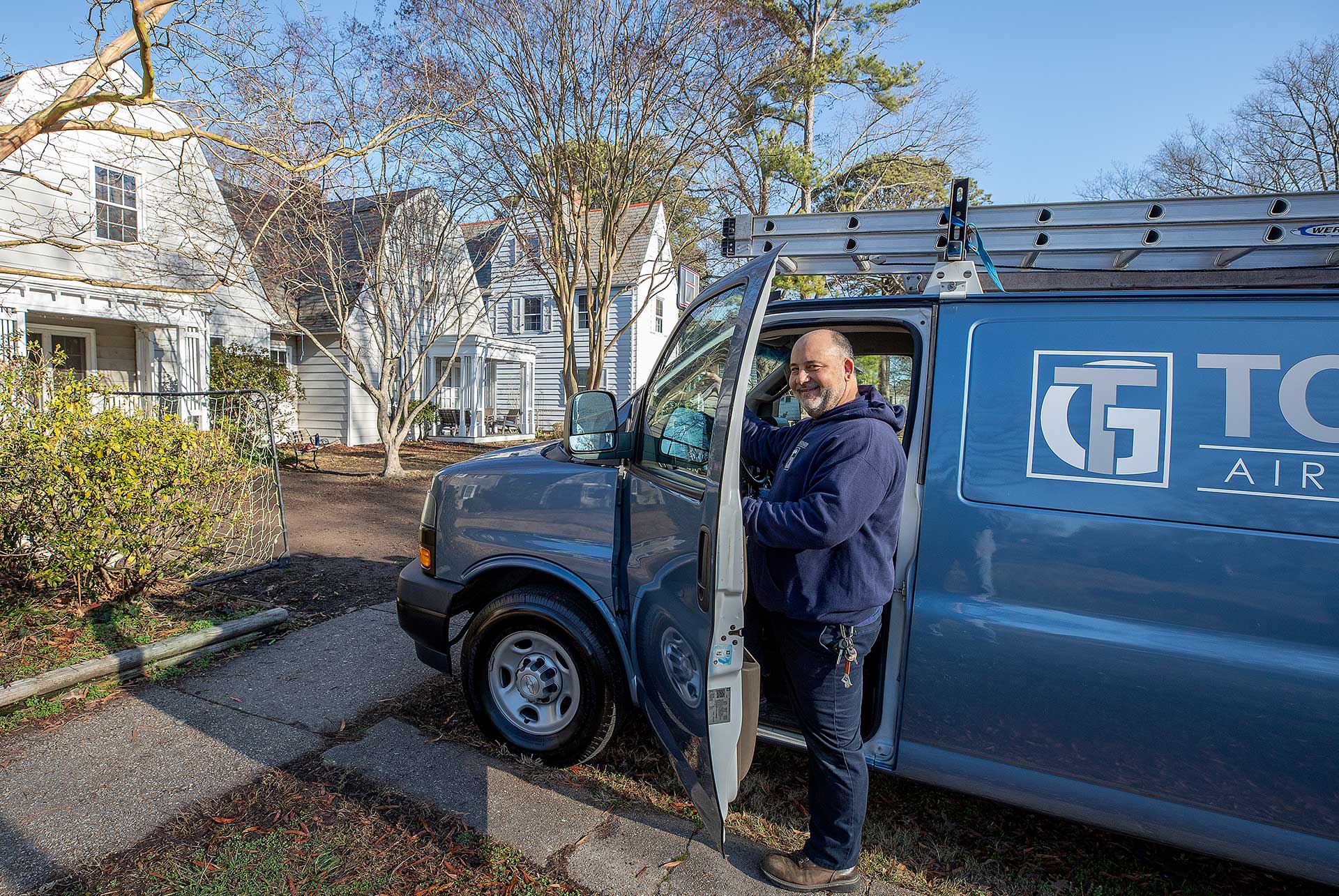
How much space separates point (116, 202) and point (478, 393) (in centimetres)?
923

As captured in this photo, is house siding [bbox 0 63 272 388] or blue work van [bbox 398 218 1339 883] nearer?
blue work van [bbox 398 218 1339 883]

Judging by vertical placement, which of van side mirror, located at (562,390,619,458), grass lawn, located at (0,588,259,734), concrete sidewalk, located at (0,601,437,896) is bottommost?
concrete sidewalk, located at (0,601,437,896)

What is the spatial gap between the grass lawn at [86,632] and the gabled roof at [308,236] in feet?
24.0

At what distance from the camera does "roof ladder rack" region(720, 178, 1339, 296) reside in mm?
2490

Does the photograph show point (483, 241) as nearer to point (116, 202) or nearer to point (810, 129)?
point (116, 202)

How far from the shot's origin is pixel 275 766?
131 inches

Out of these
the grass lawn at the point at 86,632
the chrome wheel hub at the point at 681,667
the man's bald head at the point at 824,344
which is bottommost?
the grass lawn at the point at 86,632

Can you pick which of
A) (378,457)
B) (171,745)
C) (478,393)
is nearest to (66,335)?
(378,457)

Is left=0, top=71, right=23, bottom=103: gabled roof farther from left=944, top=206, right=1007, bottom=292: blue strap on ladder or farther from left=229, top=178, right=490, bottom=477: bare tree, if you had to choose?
left=944, top=206, right=1007, bottom=292: blue strap on ladder

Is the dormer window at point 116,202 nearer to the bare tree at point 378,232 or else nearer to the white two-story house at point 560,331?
the bare tree at point 378,232

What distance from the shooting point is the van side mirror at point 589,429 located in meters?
3.09

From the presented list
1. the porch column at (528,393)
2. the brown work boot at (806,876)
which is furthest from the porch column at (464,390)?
the brown work boot at (806,876)

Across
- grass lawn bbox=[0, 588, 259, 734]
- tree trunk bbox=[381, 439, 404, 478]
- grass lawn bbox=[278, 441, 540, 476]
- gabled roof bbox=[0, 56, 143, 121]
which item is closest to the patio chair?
grass lawn bbox=[278, 441, 540, 476]

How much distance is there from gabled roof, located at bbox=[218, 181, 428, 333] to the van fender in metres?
9.30
